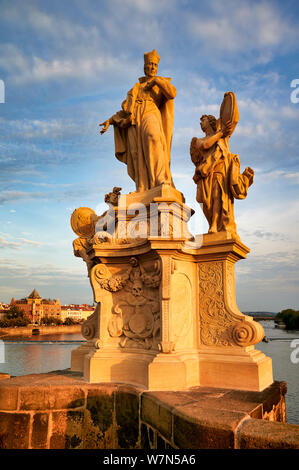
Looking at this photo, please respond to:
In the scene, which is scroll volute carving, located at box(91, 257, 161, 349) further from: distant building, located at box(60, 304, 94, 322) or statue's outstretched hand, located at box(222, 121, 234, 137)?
distant building, located at box(60, 304, 94, 322)

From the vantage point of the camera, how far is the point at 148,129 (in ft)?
17.7

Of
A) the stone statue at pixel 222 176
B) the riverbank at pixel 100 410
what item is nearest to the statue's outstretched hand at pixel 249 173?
the stone statue at pixel 222 176

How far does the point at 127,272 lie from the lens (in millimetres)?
4871

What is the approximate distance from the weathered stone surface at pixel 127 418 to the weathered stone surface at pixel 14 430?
101cm

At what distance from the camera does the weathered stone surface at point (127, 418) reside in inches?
150

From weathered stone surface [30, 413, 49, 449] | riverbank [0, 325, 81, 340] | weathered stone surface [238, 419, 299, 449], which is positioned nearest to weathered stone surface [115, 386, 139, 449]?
weathered stone surface [30, 413, 49, 449]

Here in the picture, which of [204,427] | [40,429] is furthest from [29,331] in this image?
[204,427]

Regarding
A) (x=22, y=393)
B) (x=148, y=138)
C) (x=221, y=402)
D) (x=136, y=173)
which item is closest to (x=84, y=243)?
(x=136, y=173)

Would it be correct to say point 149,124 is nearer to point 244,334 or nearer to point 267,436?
point 244,334

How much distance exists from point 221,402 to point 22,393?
2204mm

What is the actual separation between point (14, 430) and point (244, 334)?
282cm

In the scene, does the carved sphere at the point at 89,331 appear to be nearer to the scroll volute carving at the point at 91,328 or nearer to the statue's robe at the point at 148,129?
the scroll volute carving at the point at 91,328

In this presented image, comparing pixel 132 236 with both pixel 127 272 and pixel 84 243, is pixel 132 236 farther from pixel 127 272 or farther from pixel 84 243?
pixel 84 243

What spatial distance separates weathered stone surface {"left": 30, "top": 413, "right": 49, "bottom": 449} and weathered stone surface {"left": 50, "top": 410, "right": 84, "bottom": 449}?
0.08 m
